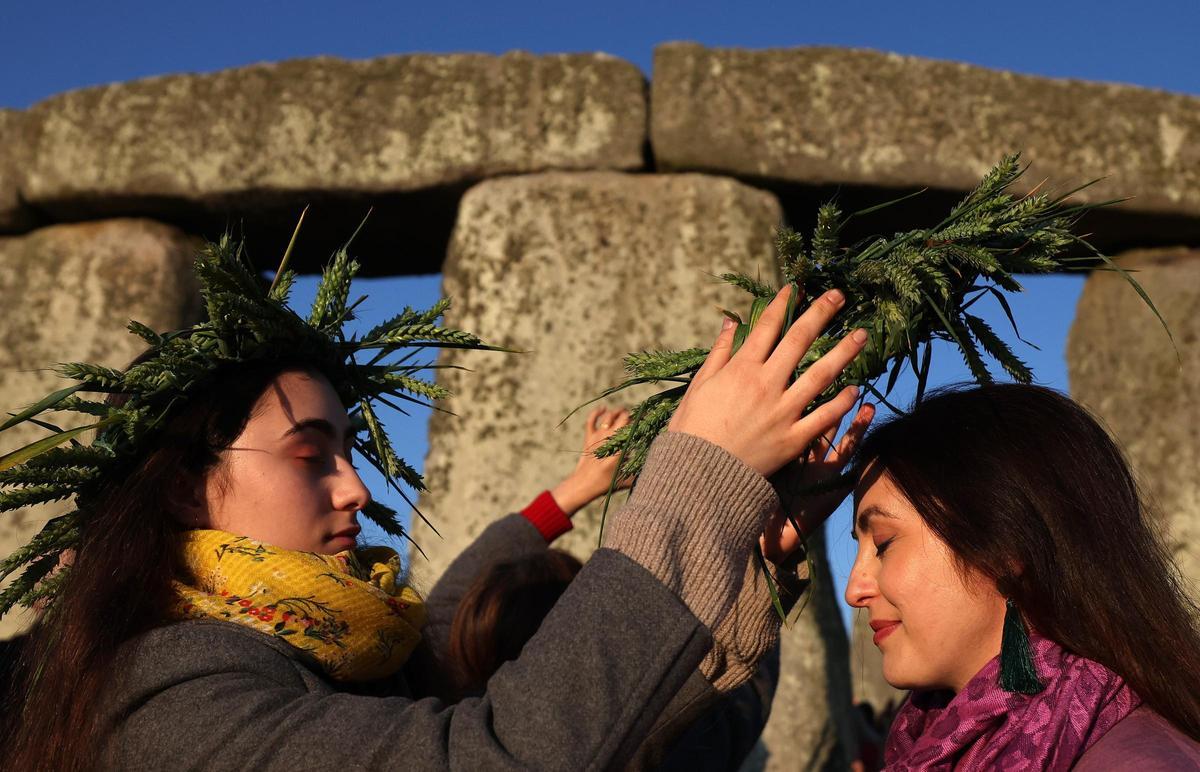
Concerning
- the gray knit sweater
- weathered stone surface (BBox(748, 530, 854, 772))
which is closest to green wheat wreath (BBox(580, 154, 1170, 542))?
the gray knit sweater

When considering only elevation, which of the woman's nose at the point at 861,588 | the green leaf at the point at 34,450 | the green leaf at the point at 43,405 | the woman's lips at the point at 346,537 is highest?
the green leaf at the point at 43,405

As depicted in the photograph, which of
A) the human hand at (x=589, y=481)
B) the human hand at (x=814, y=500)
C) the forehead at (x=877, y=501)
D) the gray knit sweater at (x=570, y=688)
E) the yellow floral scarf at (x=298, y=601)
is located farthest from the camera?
the human hand at (x=589, y=481)

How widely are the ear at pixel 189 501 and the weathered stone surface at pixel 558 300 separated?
2159mm

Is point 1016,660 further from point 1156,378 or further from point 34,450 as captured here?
point 1156,378

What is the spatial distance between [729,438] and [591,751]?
35 centimetres

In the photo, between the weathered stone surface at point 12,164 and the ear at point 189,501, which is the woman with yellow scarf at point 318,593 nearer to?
the ear at point 189,501

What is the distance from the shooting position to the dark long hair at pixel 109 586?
55.3 inches

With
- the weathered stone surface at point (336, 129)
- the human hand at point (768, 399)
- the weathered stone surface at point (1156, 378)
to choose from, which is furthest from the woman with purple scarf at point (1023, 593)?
the weathered stone surface at point (1156, 378)

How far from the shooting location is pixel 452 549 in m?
3.79

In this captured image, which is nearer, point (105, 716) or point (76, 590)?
point (105, 716)

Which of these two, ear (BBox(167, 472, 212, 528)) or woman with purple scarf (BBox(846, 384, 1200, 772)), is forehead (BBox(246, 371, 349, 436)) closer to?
ear (BBox(167, 472, 212, 528))

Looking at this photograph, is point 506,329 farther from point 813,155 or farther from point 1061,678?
point 1061,678

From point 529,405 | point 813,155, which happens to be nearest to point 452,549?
point 529,405

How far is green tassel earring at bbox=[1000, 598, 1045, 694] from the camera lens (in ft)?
4.64
